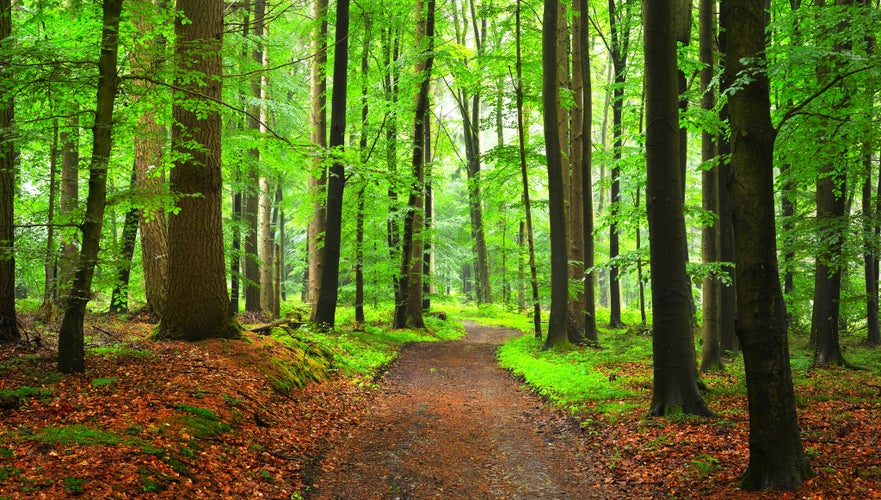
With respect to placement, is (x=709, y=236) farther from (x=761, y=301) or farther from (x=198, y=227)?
(x=198, y=227)

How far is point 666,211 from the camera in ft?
22.4

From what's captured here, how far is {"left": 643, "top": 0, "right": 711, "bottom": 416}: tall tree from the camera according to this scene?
6.80 m

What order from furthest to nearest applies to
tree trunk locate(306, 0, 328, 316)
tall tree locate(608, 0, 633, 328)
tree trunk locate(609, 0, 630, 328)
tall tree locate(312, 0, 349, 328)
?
tree trunk locate(306, 0, 328, 316) → tree trunk locate(609, 0, 630, 328) → tall tree locate(608, 0, 633, 328) → tall tree locate(312, 0, 349, 328)

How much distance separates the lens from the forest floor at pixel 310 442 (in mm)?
3955

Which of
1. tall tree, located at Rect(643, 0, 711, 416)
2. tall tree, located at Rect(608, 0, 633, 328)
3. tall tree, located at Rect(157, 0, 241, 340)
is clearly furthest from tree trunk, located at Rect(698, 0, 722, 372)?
tall tree, located at Rect(157, 0, 241, 340)

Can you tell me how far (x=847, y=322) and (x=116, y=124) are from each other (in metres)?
21.4

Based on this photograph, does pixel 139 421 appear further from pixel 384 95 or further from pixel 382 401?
pixel 384 95

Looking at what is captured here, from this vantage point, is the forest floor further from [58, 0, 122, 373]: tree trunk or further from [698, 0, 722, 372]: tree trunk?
[698, 0, 722, 372]: tree trunk

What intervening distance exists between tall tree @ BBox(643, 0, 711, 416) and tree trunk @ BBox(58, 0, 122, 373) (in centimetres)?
652

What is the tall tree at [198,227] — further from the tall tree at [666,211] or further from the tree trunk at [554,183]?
the tree trunk at [554,183]

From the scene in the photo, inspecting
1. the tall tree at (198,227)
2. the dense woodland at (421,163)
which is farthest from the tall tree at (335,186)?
the tall tree at (198,227)

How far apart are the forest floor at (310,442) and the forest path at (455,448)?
3 centimetres

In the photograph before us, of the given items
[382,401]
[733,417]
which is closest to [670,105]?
[733,417]

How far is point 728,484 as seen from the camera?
451 centimetres
